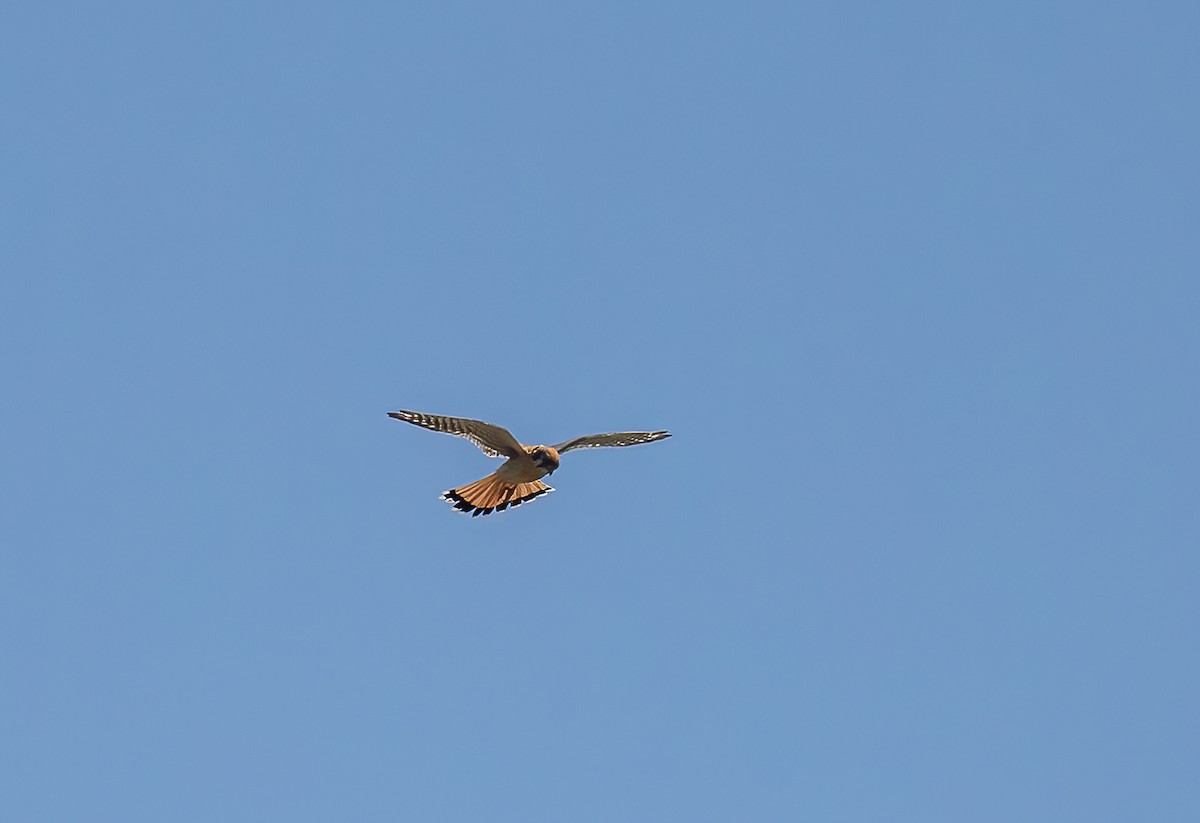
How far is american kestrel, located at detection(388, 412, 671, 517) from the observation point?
28.0m

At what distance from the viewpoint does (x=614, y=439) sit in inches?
1195

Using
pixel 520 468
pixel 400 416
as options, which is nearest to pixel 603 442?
pixel 520 468

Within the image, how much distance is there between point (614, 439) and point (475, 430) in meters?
3.01

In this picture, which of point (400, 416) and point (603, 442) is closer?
point (400, 416)

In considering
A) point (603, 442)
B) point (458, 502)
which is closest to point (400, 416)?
point (458, 502)

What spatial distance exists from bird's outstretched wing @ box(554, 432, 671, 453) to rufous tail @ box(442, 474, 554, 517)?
36.3 inches

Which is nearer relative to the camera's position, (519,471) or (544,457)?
(544,457)

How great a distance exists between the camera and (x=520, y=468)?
2866 cm

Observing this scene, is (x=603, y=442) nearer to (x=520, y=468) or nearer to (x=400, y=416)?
(x=520, y=468)

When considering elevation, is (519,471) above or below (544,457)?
above

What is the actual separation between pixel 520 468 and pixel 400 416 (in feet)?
7.29

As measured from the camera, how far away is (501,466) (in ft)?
94.4

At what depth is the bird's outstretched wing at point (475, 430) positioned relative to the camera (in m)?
27.7

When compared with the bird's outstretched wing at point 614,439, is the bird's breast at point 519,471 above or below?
below
